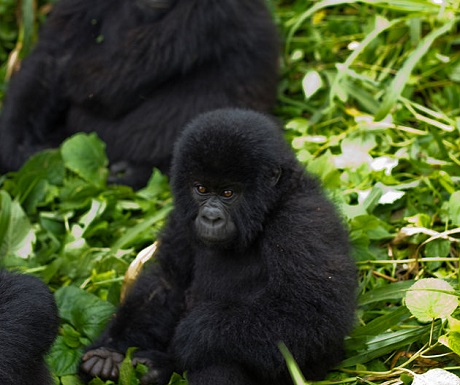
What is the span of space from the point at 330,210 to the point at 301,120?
1.85 metres

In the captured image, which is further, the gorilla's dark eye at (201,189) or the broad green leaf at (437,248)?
the broad green leaf at (437,248)

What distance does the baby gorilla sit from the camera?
392cm

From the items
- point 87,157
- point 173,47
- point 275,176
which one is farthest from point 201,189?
point 173,47

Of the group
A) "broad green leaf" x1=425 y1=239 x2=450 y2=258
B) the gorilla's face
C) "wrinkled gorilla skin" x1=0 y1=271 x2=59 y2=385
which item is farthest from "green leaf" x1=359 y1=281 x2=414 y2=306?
"wrinkled gorilla skin" x1=0 y1=271 x2=59 y2=385

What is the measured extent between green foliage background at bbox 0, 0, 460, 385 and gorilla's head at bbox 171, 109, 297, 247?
0.70m

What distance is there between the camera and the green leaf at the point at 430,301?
3.95m

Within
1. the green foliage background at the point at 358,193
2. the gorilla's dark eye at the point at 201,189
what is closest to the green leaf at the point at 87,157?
the green foliage background at the point at 358,193

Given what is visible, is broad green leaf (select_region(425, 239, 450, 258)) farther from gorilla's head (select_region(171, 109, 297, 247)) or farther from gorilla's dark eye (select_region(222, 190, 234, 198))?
gorilla's dark eye (select_region(222, 190, 234, 198))

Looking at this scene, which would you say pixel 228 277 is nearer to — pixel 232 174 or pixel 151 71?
pixel 232 174

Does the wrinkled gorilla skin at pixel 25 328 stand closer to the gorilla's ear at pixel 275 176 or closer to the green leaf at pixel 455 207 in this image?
the gorilla's ear at pixel 275 176

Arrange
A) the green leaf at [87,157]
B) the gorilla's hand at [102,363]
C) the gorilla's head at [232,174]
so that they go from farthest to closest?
the green leaf at [87,157] → the gorilla's hand at [102,363] → the gorilla's head at [232,174]

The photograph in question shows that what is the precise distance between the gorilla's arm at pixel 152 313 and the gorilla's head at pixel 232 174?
1.42 feet

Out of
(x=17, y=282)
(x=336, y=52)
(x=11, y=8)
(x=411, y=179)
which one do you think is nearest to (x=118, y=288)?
(x=17, y=282)

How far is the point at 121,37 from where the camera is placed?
6.27m
